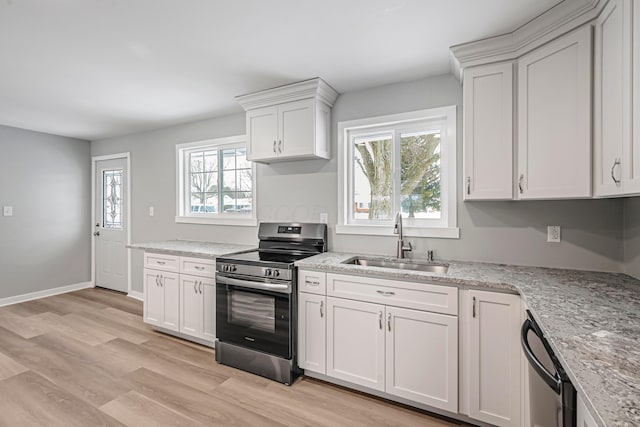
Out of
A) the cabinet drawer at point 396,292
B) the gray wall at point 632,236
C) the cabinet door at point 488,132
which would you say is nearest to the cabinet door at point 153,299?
the cabinet drawer at point 396,292

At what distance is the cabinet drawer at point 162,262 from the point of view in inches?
124

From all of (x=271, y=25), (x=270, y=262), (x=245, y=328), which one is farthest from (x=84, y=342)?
(x=271, y=25)

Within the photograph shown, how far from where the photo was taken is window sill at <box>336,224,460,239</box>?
2.51m

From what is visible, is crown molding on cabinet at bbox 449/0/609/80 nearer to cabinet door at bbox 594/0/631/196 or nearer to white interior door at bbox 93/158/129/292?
cabinet door at bbox 594/0/631/196

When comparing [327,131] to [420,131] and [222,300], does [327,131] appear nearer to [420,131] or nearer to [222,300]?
[420,131]

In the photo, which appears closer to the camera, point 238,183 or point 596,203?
point 596,203

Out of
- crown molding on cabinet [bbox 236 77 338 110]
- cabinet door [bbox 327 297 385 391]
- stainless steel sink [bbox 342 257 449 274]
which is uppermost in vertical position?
crown molding on cabinet [bbox 236 77 338 110]

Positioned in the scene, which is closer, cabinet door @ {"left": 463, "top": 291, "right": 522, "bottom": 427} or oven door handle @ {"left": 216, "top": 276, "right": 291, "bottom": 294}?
cabinet door @ {"left": 463, "top": 291, "right": 522, "bottom": 427}

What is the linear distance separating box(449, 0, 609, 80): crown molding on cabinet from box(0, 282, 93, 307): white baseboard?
5766 millimetres

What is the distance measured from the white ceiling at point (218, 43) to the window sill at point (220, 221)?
49.4 inches

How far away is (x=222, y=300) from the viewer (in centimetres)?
268

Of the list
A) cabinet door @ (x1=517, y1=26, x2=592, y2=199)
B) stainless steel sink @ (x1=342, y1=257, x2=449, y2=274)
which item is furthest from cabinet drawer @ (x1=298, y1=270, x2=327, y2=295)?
cabinet door @ (x1=517, y1=26, x2=592, y2=199)

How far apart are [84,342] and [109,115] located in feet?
8.00

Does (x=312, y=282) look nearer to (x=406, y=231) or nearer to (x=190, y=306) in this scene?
(x=406, y=231)
